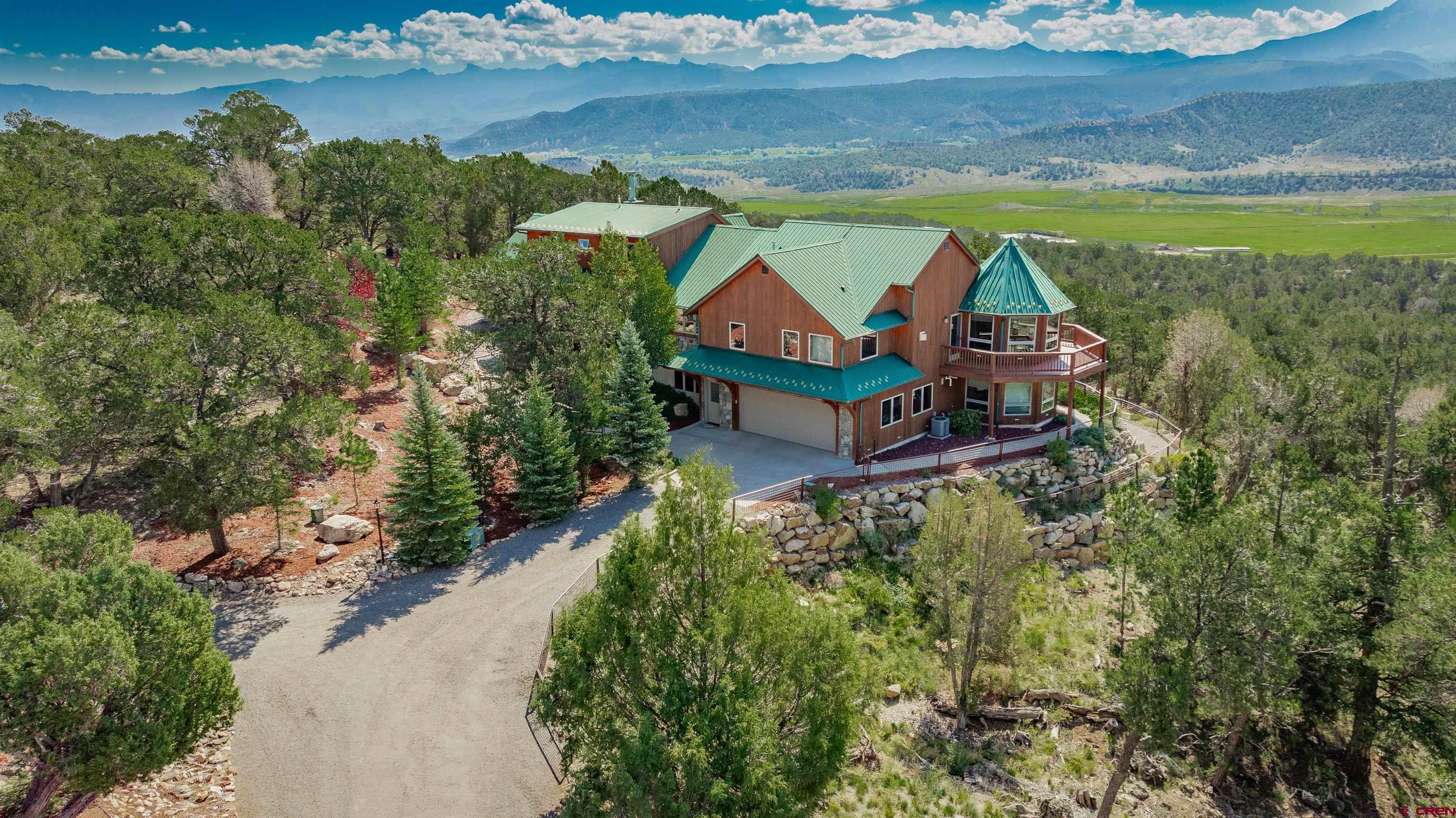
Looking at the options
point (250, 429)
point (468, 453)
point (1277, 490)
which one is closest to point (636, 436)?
point (468, 453)

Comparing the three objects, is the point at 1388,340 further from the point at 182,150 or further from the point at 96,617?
the point at 182,150

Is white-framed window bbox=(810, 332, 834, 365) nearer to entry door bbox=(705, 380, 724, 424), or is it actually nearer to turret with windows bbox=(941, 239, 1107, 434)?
entry door bbox=(705, 380, 724, 424)

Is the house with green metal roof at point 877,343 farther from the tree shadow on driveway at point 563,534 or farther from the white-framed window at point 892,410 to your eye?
the tree shadow on driveway at point 563,534

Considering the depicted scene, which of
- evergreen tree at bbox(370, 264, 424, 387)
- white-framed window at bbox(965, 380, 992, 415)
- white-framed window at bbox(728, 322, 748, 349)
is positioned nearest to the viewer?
white-framed window at bbox(728, 322, 748, 349)

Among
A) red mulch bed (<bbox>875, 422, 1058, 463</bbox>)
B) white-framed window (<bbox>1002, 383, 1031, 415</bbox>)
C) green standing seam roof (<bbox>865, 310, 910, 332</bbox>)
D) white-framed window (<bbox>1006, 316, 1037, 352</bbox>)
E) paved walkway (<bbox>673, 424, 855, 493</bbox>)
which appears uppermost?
green standing seam roof (<bbox>865, 310, 910, 332</bbox>)

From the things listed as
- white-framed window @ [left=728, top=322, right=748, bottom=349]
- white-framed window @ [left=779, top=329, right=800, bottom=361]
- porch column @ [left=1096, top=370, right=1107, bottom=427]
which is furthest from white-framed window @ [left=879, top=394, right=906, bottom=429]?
porch column @ [left=1096, top=370, right=1107, bottom=427]

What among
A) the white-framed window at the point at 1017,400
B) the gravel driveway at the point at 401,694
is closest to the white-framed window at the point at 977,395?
the white-framed window at the point at 1017,400
